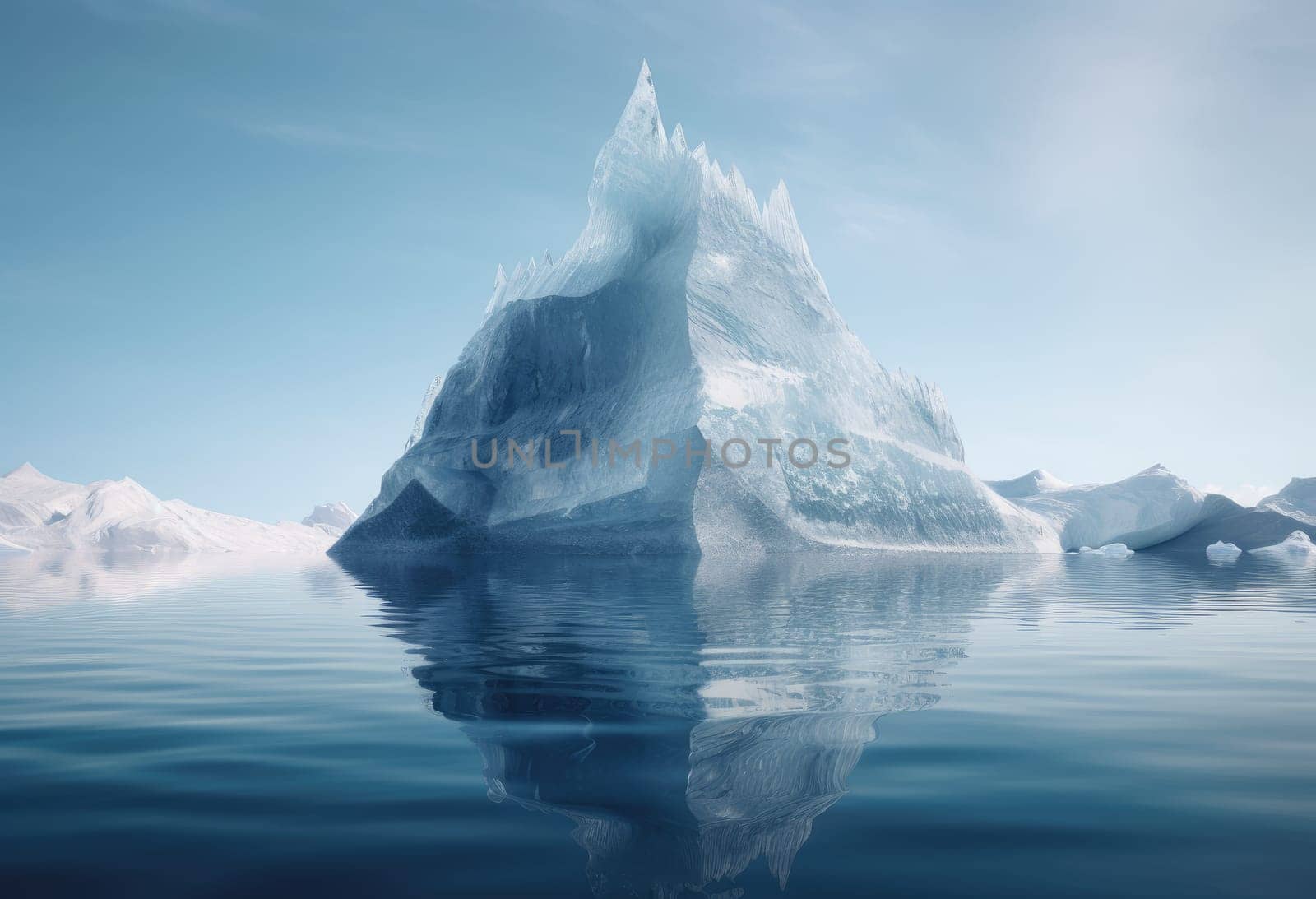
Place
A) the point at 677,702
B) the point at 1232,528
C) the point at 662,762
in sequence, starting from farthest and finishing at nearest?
1. the point at 1232,528
2. the point at 677,702
3. the point at 662,762

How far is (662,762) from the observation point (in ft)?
8.99

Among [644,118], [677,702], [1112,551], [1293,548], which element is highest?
[644,118]

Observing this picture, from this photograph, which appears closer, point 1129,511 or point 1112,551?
point 1112,551

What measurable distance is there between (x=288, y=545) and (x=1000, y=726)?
10159cm

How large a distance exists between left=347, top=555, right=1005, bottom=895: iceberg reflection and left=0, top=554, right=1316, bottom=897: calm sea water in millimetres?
18

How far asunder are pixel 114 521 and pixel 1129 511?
86326 mm

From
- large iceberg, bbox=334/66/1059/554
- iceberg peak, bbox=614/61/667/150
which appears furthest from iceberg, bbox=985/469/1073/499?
iceberg peak, bbox=614/61/667/150

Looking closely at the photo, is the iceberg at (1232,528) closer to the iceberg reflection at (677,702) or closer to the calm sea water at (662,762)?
the iceberg reflection at (677,702)

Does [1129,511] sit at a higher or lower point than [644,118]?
lower

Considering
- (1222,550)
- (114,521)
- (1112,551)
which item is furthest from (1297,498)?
(114,521)

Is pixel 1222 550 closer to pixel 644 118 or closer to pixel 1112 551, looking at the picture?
pixel 1112 551

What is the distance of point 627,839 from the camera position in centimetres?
204

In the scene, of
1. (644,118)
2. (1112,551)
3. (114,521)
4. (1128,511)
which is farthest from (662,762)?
(114,521)

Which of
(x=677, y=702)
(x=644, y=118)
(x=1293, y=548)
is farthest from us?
(x=1293, y=548)
